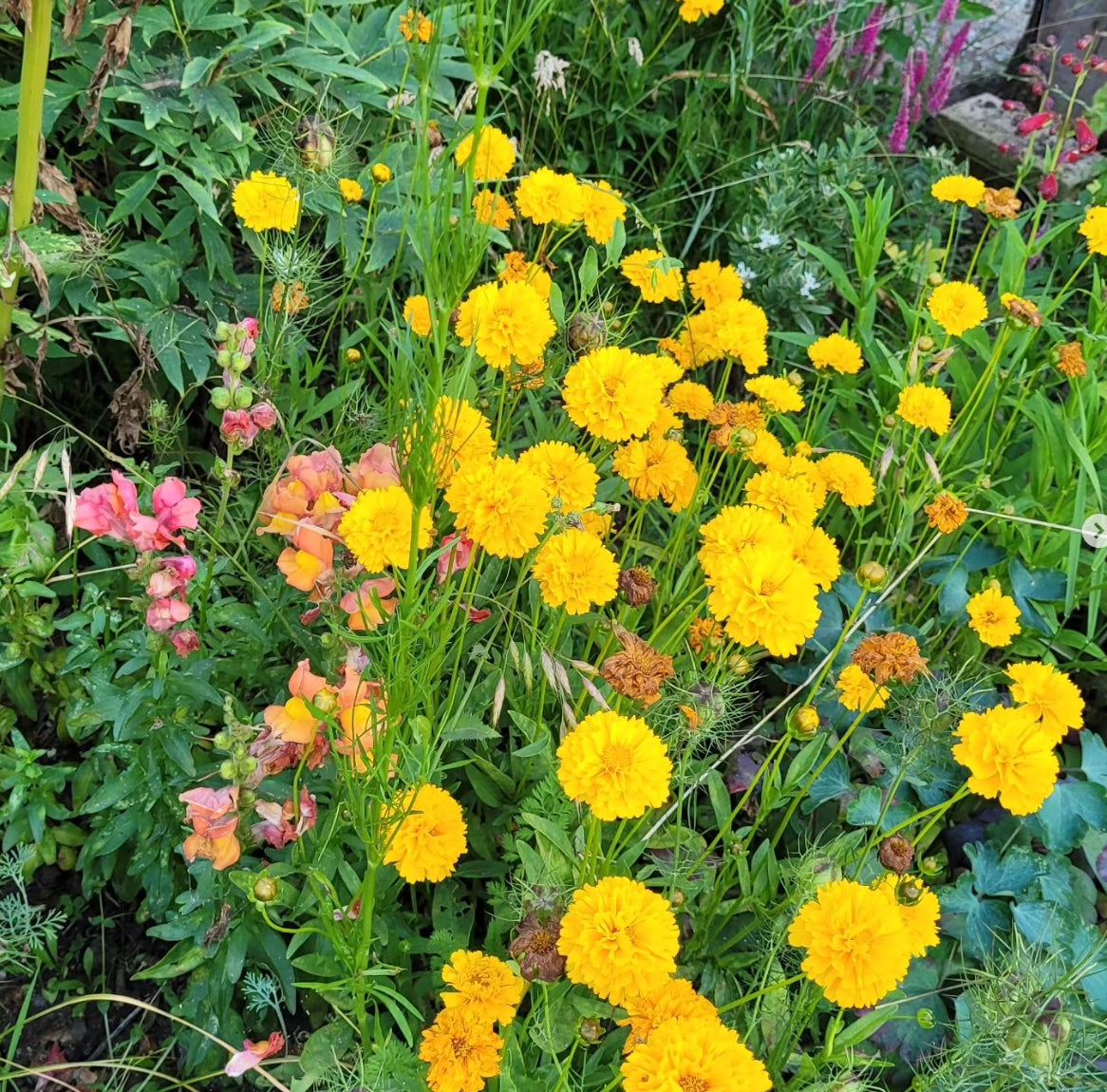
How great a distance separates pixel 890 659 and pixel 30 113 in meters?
1.33

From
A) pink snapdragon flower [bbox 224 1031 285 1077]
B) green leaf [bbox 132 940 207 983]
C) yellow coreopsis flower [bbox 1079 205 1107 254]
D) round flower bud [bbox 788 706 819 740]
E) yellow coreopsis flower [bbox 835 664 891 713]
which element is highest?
yellow coreopsis flower [bbox 1079 205 1107 254]

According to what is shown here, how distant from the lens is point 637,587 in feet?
4.17

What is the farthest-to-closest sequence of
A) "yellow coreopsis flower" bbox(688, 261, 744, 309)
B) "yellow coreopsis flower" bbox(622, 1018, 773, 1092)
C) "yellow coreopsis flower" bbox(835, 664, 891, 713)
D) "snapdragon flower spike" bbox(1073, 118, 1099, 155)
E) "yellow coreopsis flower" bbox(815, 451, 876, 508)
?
1. "snapdragon flower spike" bbox(1073, 118, 1099, 155)
2. "yellow coreopsis flower" bbox(688, 261, 744, 309)
3. "yellow coreopsis flower" bbox(815, 451, 876, 508)
4. "yellow coreopsis flower" bbox(835, 664, 891, 713)
5. "yellow coreopsis flower" bbox(622, 1018, 773, 1092)

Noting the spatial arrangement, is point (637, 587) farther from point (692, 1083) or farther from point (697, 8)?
point (697, 8)

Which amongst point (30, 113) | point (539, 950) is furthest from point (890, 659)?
point (30, 113)

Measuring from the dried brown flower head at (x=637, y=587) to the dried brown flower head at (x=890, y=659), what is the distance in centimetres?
28

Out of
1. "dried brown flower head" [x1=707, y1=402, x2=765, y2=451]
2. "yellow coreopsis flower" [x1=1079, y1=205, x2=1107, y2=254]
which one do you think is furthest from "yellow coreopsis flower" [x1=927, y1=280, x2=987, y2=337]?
"dried brown flower head" [x1=707, y1=402, x2=765, y2=451]

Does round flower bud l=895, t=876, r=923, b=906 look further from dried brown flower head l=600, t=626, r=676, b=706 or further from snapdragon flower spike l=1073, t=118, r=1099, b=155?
snapdragon flower spike l=1073, t=118, r=1099, b=155

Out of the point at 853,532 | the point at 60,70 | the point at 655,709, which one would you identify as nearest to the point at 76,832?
the point at 655,709

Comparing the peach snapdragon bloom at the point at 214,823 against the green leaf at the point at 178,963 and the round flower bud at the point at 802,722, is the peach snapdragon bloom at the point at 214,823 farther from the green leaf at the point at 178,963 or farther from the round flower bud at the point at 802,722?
the round flower bud at the point at 802,722

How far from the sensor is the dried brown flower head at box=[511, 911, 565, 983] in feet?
3.34

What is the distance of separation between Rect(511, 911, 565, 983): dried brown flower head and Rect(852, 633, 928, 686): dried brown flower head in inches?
19.5

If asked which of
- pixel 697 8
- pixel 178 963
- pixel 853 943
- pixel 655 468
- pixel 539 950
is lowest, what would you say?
pixel 178 963

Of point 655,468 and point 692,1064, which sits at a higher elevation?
point 655,468
